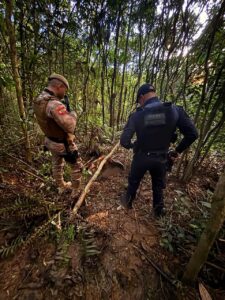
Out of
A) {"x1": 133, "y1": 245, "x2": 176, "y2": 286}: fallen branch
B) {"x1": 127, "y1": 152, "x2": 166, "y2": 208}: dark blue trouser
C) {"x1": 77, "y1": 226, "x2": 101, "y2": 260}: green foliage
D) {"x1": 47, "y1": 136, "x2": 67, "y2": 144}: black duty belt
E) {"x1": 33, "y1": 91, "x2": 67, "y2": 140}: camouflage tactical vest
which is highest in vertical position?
{"x1": 33, "y1": 91, "x2": 67, "y2": 140}: camouflage tactical vest

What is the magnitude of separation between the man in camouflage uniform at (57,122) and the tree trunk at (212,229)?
1.87 meters

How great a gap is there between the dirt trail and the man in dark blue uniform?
2.10 ft

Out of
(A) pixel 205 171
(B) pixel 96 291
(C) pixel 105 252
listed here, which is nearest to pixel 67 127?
(C) pixel 105 252

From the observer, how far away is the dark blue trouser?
235cm

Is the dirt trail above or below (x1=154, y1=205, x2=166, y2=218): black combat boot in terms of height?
below

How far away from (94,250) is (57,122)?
1.60 meters

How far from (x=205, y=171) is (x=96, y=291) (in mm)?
3228

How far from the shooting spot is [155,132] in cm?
223

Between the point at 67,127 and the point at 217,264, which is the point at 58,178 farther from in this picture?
the point at 217,264

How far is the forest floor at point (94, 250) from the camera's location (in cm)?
165

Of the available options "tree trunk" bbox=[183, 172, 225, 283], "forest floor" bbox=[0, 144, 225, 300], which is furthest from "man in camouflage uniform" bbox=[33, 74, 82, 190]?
"tree trunk" bbox=[183, 172, 225, 283]

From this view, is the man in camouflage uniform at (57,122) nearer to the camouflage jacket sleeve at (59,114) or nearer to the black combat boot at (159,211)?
the camouflage jacket sleeve at (59,114)

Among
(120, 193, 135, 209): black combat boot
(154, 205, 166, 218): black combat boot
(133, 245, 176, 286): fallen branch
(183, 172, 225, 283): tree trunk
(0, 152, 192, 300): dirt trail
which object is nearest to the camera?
(183, 172, 225, 283): tree trunk

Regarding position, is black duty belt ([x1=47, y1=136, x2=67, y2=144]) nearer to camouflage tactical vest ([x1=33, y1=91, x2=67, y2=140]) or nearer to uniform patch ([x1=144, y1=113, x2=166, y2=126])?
camouflage tactical vest ([x1=33, y1=91, x2=67, y2=140])
